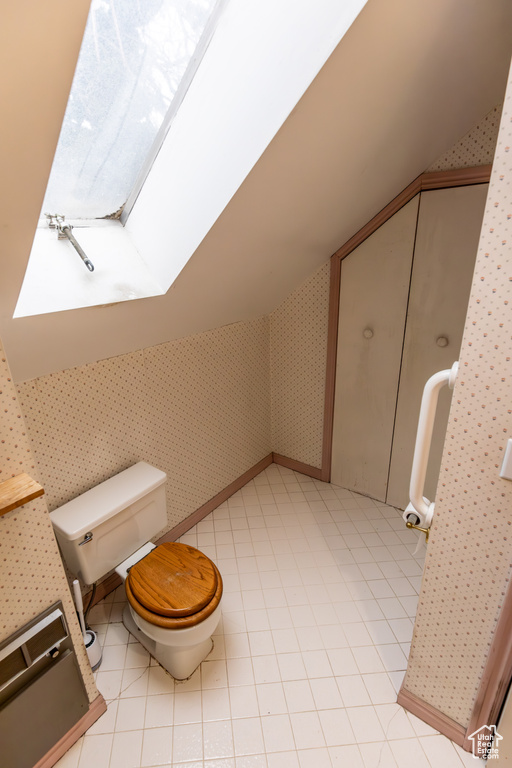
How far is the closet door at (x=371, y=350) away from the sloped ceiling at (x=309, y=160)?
0.17m

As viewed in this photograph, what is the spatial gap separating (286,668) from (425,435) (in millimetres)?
1103

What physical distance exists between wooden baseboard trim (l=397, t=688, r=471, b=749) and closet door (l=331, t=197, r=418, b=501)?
1086mm

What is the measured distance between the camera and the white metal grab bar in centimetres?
105

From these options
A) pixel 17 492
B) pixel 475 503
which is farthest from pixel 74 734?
pixel 475 503

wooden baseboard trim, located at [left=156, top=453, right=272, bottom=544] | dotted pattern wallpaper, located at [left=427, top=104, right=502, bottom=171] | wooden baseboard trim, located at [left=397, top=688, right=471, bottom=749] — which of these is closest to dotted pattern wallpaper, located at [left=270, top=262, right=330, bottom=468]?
wooden baseboard trim, located at [left=156, top=453, right=272, bottom=544]

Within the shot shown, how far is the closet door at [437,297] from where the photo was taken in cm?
170

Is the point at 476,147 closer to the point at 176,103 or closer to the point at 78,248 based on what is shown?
the point at 176,103

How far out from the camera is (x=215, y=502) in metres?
2.35

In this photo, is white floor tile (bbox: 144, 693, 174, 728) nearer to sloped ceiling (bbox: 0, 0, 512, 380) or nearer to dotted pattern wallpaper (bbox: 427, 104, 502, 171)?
sloped ceiling (bbox: 0, 0, 512, 380)

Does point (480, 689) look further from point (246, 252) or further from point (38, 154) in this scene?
point (38, 154)

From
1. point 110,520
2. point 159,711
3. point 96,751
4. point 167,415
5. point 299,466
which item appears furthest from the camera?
point 299,466

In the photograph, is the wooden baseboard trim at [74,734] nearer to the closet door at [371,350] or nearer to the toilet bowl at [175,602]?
the toilet bowl at [175,602]

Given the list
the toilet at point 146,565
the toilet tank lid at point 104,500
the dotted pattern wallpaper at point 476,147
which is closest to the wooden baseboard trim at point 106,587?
the toilet at point 146,565

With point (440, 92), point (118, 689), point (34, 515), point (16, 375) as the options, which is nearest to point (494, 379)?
point (440, 92)
